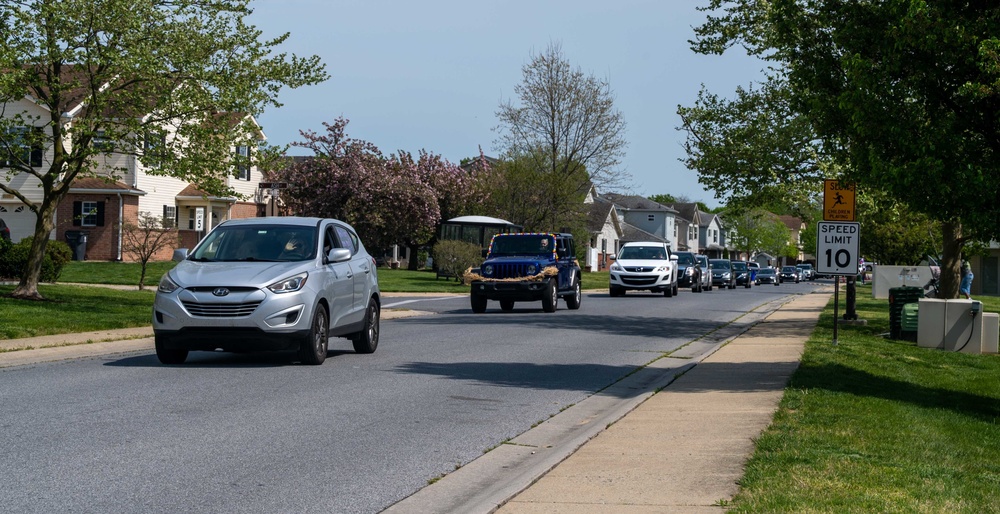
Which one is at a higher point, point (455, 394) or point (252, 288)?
point (252, 288)

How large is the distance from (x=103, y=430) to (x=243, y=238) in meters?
5.96

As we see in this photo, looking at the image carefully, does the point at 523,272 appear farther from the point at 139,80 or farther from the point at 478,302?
the point at 139,80

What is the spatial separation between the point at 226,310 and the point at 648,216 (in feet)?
350

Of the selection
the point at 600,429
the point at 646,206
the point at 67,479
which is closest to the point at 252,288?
the point at 600,429

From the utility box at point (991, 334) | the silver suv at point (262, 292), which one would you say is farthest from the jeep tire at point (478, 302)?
the silver suv at point (262, 292)

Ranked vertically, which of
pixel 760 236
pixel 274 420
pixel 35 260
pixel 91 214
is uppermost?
pixel 760 236

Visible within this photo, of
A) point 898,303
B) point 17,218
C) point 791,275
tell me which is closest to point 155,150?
point 898,303

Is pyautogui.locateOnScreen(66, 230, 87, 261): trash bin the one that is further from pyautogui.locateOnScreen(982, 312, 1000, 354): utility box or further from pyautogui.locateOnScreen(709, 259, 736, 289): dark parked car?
pyautogui.locateOnScreen(982, 312, 1000, 354): utility box

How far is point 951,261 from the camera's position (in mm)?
26719

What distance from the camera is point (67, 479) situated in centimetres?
715

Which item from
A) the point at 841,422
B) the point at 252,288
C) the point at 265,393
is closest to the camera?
the point at 841,422

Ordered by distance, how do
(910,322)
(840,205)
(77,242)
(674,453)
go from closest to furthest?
(674,453), (840,205), (910,322), (77,242)

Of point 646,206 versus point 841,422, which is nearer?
point 841,422

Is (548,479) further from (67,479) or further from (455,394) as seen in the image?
(455,394)
